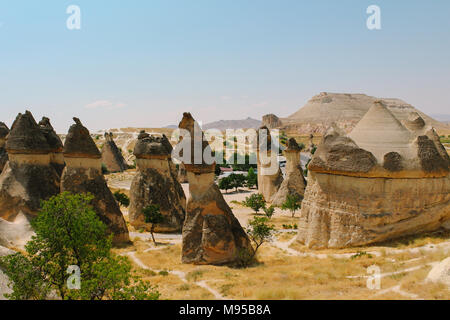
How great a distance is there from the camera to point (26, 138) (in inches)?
778

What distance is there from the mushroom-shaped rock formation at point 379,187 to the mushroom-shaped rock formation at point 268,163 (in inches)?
685

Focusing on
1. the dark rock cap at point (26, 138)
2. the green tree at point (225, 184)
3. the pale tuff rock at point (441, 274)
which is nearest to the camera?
the pale tuff rock at point (441, 274)

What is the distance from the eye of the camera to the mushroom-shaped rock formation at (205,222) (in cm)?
1436

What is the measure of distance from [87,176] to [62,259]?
30.3ft

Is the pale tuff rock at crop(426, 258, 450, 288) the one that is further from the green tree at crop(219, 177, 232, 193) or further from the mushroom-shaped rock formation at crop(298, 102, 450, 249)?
the green tree at crop(219, 177, 232, 193)

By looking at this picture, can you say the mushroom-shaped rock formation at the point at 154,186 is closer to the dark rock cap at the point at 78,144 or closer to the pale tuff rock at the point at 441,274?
the dark rock cap at the point at 78,144

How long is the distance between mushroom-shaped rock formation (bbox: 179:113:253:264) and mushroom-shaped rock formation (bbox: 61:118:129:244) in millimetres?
5444

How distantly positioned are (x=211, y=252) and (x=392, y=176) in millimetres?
8004

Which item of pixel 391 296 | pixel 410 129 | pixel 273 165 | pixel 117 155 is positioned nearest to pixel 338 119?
pixel 117 155

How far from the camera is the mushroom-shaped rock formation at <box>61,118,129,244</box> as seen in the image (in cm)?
1794

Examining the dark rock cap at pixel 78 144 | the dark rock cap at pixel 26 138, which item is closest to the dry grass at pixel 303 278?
the dark rock cap at pixel 78 144

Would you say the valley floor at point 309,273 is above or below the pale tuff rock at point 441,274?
below

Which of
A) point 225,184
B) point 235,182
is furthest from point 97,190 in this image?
point 235,182

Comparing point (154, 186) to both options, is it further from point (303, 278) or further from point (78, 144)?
point (303, 278)
